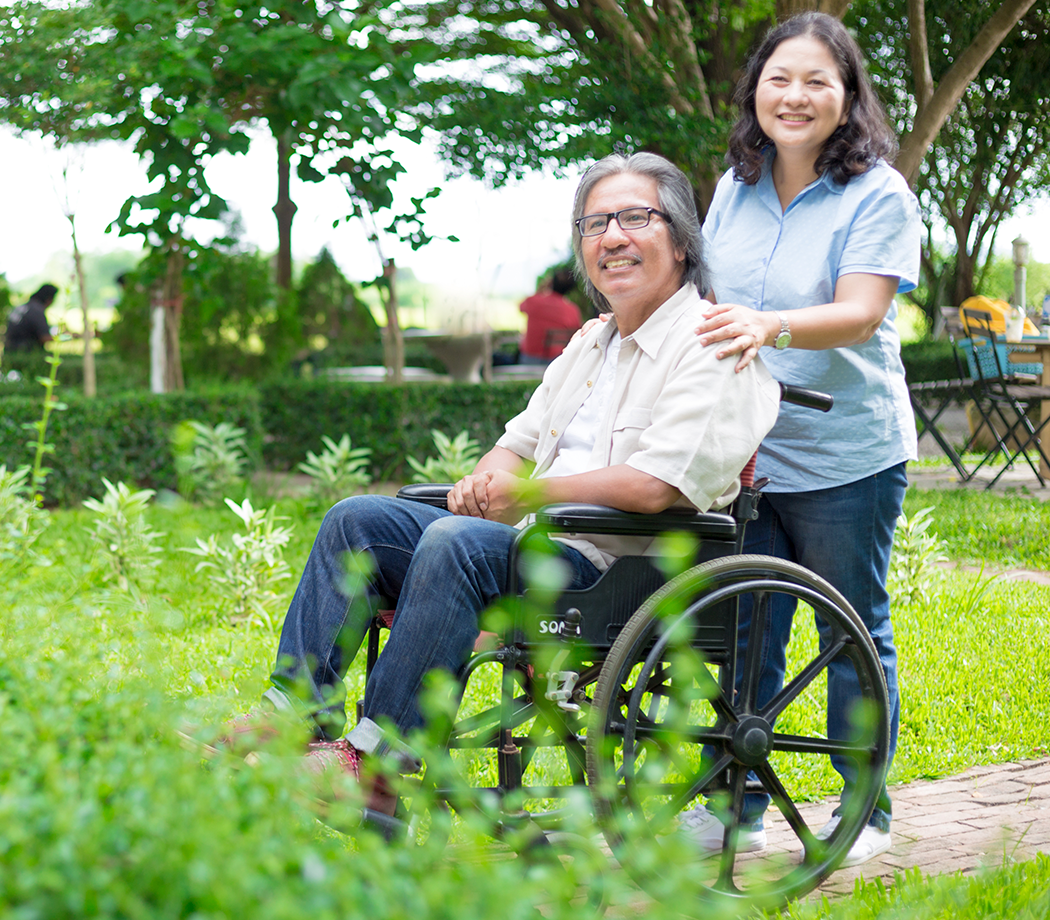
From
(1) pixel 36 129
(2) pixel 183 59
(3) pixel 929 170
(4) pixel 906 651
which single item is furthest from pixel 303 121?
(3) pixel 929 170

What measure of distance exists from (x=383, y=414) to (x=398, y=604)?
5.68m

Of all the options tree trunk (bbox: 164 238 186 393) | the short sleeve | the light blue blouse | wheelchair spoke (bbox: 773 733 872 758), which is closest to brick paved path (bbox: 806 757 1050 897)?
wheelchair spoke (bbox: 773 733 872 758)

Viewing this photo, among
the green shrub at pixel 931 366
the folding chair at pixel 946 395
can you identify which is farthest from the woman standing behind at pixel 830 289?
the green shrub at pixel 931 366

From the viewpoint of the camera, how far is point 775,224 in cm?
248

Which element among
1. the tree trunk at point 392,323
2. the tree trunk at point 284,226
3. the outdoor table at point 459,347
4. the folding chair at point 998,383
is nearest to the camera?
the tree trunk at point 392,323

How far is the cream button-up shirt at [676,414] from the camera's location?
2.11 meters

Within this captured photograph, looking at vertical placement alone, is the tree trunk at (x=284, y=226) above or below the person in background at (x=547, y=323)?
above

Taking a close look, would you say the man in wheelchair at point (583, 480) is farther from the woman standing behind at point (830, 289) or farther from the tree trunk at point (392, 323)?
the tree trunk at point (392, 323)

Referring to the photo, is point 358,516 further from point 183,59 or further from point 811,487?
point 183,59

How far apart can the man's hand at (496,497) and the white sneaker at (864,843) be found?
3.19 feet

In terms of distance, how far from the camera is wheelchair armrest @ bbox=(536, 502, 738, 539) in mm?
1970

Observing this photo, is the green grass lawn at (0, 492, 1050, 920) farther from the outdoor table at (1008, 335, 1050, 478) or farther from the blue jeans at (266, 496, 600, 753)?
the outdoor table at (1008, 335, 1050, 478)

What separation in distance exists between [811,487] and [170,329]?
619 centimetres

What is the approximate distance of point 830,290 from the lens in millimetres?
2393
